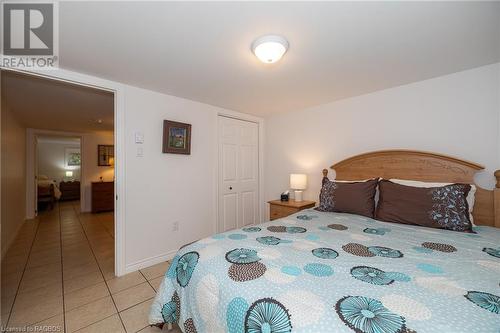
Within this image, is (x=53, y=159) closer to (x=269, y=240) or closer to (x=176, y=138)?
(x=176, y=138)

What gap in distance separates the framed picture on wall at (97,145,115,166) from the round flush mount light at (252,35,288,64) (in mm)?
5508

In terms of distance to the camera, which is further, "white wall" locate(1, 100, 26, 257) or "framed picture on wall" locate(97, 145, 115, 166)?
"framed picture on wall" locate(97, 145, 115, 166)

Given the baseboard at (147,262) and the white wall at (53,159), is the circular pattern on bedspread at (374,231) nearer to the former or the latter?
the baseboard at (147,262)

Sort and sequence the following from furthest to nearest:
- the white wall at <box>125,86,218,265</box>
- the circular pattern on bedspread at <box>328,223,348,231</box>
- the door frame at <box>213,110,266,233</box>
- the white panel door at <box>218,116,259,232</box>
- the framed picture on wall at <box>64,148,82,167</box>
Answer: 1. the framed picture on wall at <box>64,148,82,167</box>
2. the white panel door at <box>218,116,259,232</box>
3. the door frame at <box>213,110,266,233</box>
4. the white wall at <box>125,86,218,265</box>
5. the circular pattern on bedspread at <box>328,223,348,231</box>

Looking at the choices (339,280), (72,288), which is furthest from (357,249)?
(72,288)

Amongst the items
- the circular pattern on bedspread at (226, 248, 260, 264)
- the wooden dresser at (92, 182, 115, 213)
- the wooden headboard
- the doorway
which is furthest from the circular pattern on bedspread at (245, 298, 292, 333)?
the doorway

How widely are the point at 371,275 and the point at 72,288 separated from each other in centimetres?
260

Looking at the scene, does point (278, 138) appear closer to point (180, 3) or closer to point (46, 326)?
point (180, 3)

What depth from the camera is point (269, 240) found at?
1454 millimetres

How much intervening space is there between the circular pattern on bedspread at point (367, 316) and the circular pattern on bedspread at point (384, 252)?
1.73 feet

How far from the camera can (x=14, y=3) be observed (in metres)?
1.20

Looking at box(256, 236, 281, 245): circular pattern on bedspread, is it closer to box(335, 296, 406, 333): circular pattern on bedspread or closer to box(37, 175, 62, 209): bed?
box(335, 296, 406, 333): circular pattern on bedspread

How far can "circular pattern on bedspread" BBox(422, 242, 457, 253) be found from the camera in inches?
51.0

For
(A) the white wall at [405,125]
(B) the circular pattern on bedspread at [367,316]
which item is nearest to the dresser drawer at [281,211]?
(A) the white wall at [405,125]
